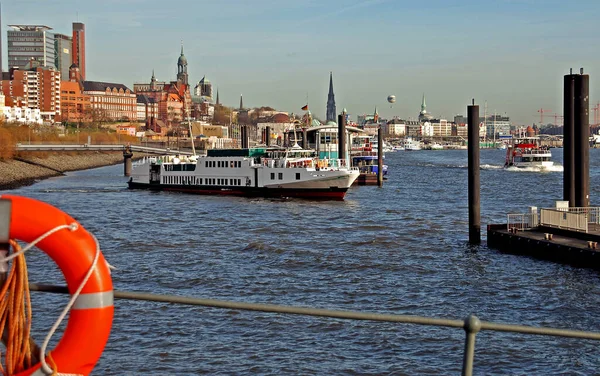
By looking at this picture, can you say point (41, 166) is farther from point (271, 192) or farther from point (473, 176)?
point (473, 176)

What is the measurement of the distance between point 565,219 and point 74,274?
2689cm

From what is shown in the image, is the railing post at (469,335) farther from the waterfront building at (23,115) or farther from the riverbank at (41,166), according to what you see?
the waterfront building at (23,115)

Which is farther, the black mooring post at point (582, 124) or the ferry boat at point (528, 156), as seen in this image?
the ferry boat at point (528, 156)

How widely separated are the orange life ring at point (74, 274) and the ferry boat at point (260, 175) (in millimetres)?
54262

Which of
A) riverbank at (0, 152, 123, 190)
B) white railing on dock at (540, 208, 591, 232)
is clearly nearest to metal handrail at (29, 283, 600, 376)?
white railing on dock at (540, 208, 591, 232)

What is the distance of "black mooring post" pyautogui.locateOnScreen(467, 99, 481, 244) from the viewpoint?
31.1 metres

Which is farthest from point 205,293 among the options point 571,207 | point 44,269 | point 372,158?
point 372,158

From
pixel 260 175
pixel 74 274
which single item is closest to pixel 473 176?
pixel 74 274

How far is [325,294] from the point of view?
23.2 m

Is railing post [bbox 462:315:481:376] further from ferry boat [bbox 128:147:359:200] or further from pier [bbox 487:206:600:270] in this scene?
ferry boat [bbox 128:147:359:200]

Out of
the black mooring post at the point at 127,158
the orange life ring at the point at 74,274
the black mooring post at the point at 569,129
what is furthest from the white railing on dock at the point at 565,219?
the black mooring post at the point at 127,158

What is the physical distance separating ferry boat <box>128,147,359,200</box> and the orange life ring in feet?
178

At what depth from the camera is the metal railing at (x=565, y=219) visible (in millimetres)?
28328

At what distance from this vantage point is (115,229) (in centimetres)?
4059
